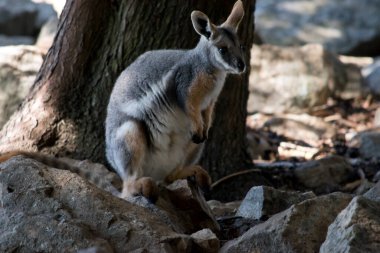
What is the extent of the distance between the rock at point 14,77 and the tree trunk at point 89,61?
76.5 inches

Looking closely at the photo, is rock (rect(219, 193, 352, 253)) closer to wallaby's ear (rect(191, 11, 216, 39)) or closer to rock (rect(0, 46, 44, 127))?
wallaby's ear (rect(191, 11, 216, 39))

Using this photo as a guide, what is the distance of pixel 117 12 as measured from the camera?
6.64m

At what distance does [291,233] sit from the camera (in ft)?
12.4

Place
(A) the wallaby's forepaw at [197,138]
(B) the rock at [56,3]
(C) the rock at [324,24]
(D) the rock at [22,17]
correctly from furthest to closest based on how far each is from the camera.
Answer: (B) the rock at [56,3] < (C) the rock at [324,24] < (D) the rock at [22,17] < (A) the wallaby's forepaw at [197,138]

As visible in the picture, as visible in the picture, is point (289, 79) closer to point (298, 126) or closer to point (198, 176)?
point (298, 126)

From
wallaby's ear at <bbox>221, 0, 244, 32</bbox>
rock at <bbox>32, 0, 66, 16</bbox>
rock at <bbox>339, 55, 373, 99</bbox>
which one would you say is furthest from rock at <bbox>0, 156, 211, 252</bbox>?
rock at <bbox>32, 0, 66, 16</bbox>

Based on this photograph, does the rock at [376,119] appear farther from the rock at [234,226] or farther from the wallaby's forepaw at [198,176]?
the rock at [234,226]

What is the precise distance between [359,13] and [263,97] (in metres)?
4.56

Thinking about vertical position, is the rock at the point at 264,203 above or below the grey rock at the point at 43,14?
above

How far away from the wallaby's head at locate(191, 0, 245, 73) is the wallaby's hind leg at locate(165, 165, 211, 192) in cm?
77

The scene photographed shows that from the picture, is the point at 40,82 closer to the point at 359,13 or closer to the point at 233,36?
the point at 233,36

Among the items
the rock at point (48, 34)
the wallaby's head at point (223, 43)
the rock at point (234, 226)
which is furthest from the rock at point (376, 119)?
the rock at point (234, 226)

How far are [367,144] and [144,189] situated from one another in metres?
4.74

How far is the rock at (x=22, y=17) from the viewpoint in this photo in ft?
44.4
